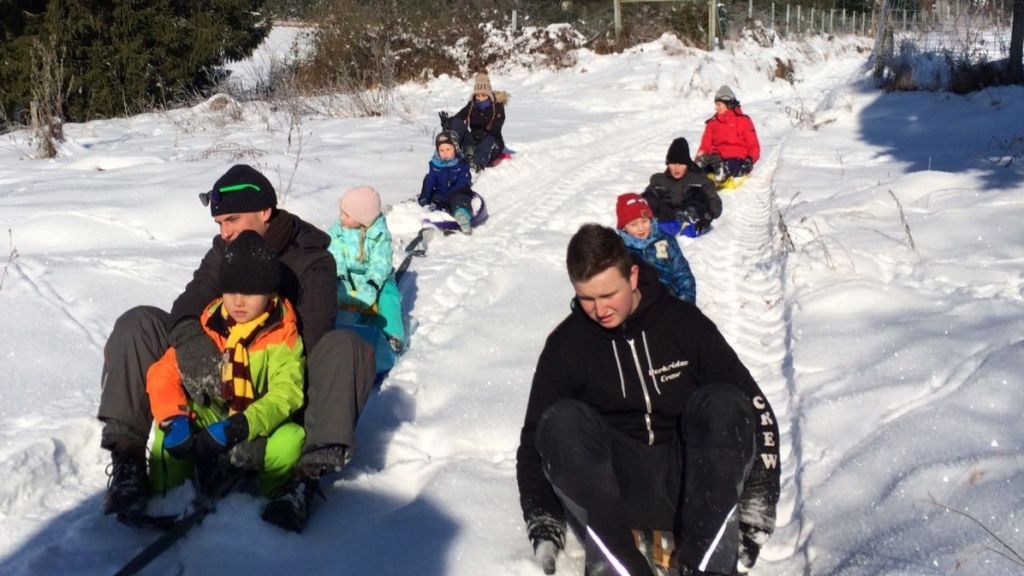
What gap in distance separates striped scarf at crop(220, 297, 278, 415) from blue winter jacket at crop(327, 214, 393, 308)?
1.87 meters

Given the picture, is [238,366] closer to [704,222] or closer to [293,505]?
[293,505]

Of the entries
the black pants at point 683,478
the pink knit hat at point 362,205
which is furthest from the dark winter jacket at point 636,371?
the pink knit hat at point 362,205

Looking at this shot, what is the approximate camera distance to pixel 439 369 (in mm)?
4875

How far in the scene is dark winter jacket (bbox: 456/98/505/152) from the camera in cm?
1090

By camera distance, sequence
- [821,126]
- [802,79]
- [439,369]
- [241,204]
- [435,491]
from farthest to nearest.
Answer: [802,79]
[821,126]
[439,369]
[241,204]
[435,491]

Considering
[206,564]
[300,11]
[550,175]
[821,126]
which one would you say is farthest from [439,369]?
[300,11]

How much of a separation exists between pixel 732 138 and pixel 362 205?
614 cm

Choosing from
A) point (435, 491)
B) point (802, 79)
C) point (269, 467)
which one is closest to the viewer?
A: point (269, 467)

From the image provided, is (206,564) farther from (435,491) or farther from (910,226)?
(910,226)

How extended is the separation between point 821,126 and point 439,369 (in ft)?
34.5

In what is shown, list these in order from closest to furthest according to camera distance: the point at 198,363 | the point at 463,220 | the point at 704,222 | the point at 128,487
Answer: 1. the point at 128,487
2. the point at 198,363
3. the point at 463,220
4. the point at 704,222

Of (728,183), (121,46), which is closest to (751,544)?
(728,183)

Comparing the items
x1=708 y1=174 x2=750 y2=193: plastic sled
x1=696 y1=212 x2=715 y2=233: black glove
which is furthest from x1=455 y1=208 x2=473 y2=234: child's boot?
x1=708 y1=174 x2=750 y2=193: plastic sled

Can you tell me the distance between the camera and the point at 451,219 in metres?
7.77
